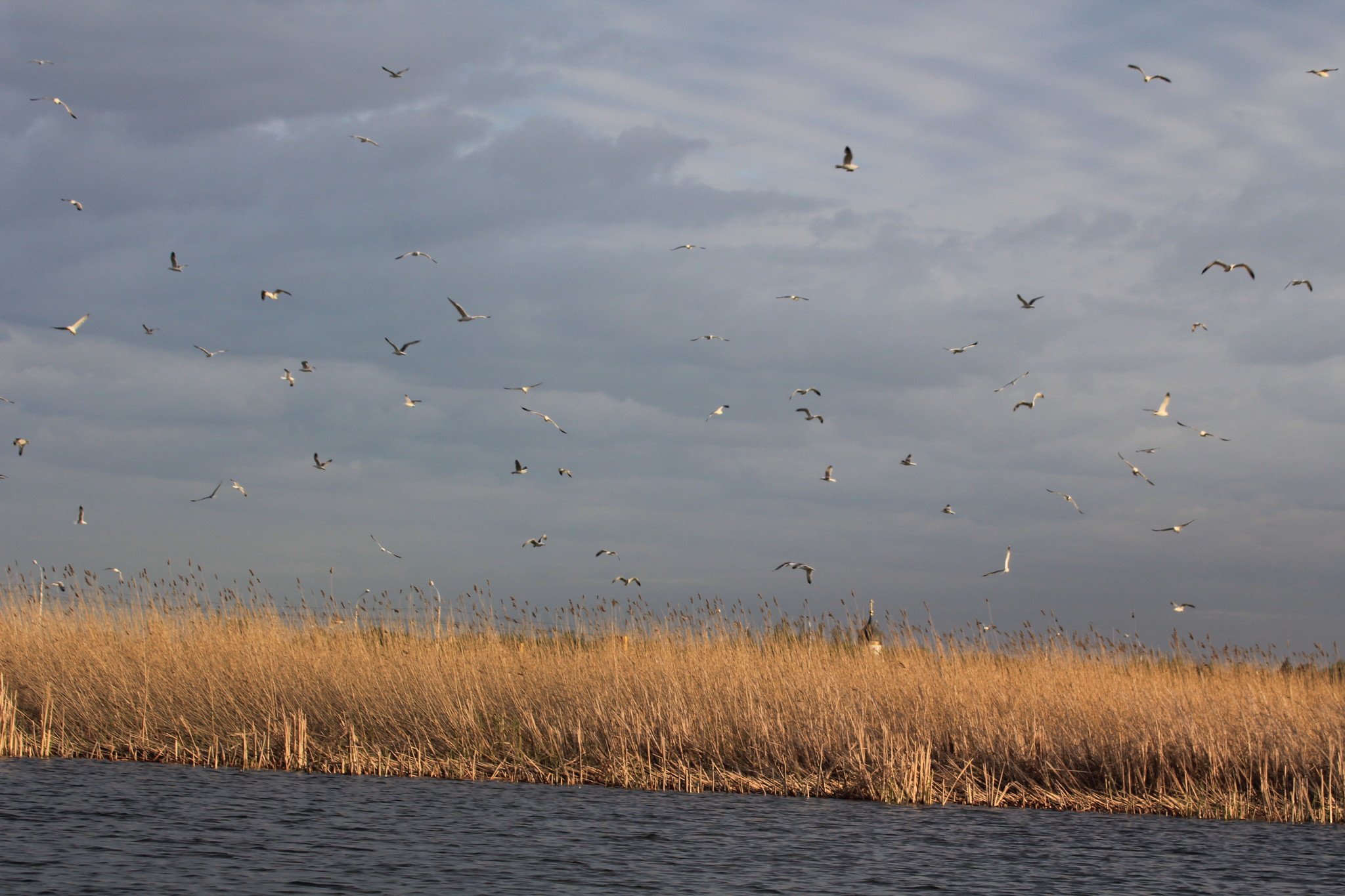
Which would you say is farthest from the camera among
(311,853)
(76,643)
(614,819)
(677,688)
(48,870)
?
(76,643)

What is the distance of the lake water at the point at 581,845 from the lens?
10.1 meters

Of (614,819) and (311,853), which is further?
(614,819)

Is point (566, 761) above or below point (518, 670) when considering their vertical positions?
below

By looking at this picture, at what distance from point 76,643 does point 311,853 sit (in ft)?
35.4

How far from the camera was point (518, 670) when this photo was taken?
17.7 metres

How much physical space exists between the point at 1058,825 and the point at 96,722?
15.1m

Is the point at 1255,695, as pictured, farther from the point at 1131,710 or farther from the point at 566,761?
the point at 566,761

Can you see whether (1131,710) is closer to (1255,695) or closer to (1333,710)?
(1255,695)

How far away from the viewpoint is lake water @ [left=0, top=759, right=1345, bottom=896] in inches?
400

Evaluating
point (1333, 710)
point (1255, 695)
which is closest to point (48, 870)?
point (1255, 695)

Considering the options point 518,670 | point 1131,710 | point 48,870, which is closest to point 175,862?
point 48,870

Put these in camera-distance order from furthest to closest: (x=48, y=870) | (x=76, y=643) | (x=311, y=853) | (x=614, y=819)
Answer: (x=76, y=643), (x=614, y=819), (x=311, y=853), (x=48, y=870)

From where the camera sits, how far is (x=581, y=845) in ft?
38.4

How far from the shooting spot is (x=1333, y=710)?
17.2 metres
